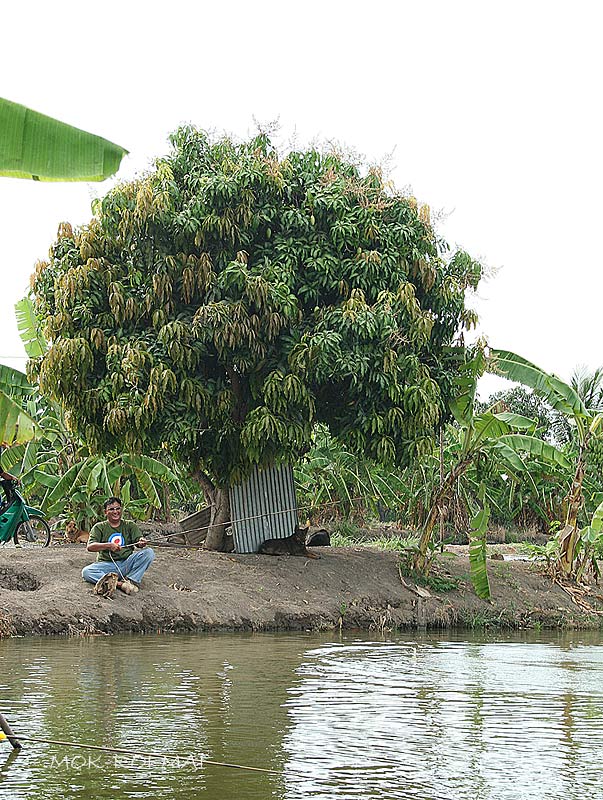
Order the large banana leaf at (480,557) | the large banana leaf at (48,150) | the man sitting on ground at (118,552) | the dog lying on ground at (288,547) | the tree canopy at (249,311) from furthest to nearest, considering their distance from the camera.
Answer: the dog lying on ground at (288,547)
the large banana leaf at (480,557)
the tree canopy at (249,311)
the man sitting on ground at (118,552)
the large banana leaf at (48,150)

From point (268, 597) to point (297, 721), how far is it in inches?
329

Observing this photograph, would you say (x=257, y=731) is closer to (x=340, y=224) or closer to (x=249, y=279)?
(x=249, y=279)

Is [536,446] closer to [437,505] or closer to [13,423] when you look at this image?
[437,505]

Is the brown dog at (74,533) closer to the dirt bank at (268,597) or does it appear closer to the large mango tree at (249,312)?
the large mango tree at (249,312)

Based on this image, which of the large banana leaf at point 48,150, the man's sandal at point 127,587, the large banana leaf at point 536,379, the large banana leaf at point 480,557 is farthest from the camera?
the large banana leaf at point 536,379

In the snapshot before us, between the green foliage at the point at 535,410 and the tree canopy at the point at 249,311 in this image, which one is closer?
the tree canopy at the point at 249,311

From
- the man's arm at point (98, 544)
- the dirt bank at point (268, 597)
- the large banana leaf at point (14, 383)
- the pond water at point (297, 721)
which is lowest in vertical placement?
the pond water at point (297, 721)

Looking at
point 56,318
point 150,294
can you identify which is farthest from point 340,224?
point 56,318

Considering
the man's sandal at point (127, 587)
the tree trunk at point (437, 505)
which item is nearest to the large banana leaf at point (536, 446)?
the tree trunk at point (437, 505)

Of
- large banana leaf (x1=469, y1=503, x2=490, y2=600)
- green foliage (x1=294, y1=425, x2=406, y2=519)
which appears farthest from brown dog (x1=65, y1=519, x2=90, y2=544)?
large banana leaf (x1=469, y1=503, x2=490, y2=600)

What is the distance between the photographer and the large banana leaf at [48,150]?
624cm

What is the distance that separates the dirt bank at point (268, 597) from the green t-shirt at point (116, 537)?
0.50 metres

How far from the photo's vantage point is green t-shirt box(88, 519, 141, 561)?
1403 cm

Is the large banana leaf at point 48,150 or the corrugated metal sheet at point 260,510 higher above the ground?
the large banana leaf at point 48,150
